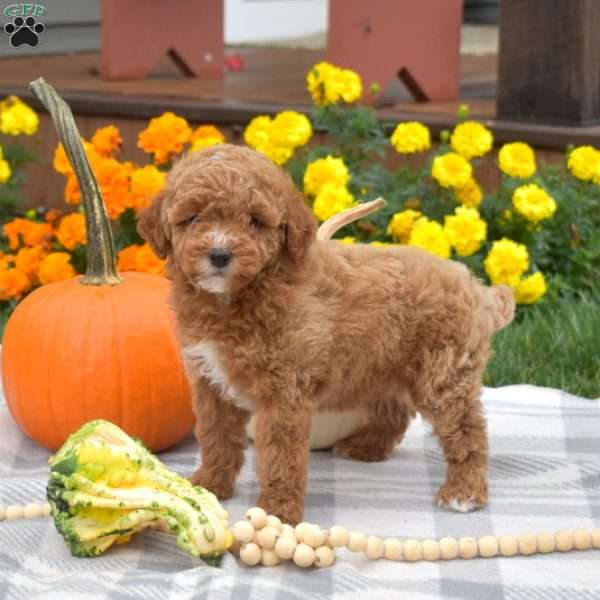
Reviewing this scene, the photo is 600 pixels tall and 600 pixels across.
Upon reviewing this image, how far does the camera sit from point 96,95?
6.51 m

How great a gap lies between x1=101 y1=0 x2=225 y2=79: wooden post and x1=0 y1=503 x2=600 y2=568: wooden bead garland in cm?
470

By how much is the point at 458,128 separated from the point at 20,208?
2.14 metres

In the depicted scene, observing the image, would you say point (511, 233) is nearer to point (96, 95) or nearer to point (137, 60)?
point (96, 95)

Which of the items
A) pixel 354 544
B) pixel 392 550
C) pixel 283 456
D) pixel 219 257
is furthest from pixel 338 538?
pixel 219 257

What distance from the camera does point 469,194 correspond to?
5.05 meters

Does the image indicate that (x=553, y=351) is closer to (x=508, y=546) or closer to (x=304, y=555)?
(x=508, y=546)

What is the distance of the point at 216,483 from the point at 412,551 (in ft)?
2.05

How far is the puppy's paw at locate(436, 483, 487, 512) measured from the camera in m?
3.27

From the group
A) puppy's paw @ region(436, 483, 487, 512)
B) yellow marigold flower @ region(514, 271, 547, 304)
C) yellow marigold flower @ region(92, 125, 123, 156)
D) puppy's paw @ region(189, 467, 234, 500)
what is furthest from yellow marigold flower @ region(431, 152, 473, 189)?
puppy's paw @ region(189, 467, 234, 500)

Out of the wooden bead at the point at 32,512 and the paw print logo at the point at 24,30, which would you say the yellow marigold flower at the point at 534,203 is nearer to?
the wooden bead at the point at 32,512

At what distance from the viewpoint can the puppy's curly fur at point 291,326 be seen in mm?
2854

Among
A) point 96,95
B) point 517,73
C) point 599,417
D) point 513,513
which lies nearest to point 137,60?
point 96,95

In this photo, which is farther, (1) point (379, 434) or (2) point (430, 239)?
(2) point (430, 239)

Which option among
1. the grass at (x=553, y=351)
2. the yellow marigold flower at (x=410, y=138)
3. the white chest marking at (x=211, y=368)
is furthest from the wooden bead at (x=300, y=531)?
the yellow marigold flower at (x=410, y=138)
